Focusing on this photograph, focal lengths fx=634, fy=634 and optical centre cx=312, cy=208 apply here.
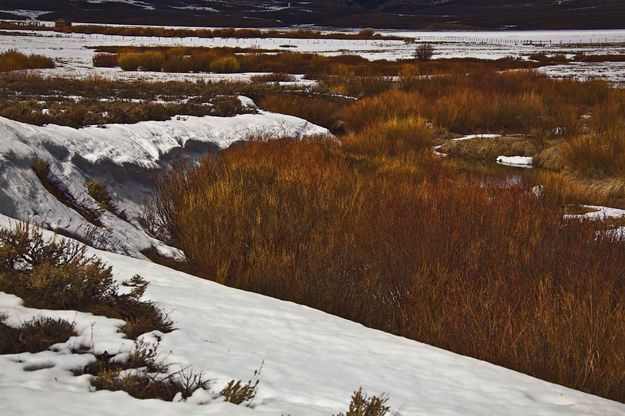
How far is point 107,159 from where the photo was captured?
9.54 meters

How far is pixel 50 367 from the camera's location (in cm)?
330

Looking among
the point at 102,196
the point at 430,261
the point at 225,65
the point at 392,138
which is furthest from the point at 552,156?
the point at 225,65

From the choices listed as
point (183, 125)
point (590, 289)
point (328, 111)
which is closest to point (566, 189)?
point (590, 289)

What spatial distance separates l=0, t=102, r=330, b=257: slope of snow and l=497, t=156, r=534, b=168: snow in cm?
649

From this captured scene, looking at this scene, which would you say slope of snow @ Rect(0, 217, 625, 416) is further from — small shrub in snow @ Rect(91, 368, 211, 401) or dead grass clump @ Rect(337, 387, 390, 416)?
dead grass clump @ Rect(337, 387, 390, 416)

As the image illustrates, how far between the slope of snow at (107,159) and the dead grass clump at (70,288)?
1.72m

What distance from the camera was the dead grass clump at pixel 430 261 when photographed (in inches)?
185

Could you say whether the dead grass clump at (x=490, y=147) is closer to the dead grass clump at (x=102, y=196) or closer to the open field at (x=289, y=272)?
the open field at (x=289, y=272)

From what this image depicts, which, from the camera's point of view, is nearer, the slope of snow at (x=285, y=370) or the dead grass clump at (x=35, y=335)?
the slope of snow at (x=285, y=370)

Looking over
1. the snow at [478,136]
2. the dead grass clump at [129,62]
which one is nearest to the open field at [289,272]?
the snow at [478,136]

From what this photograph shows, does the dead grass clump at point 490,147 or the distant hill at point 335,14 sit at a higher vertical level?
the distant hill at point 335,14

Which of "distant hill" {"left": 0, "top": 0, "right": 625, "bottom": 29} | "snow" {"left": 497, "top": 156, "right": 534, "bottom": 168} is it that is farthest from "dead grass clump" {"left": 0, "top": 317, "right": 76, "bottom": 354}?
"distant hill" {"left": 0, "top": 0, "right": 625, "bottom": 29}

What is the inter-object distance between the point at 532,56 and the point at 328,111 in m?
28.2

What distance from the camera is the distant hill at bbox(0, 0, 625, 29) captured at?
103000 mm
